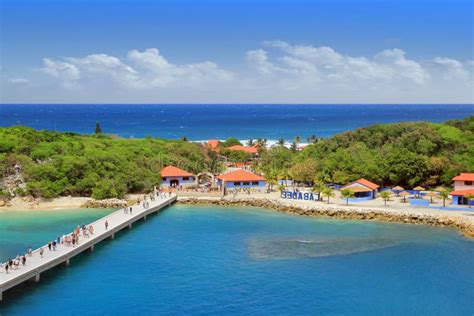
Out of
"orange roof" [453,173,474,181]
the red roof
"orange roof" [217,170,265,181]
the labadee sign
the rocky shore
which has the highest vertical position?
"orange roof" [453,173,474,181]

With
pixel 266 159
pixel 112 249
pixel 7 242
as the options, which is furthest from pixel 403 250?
pixel 266 159

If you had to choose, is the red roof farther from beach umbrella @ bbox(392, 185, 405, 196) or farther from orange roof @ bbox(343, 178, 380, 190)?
orange roof @ bbox(343, 178, 380, 190)

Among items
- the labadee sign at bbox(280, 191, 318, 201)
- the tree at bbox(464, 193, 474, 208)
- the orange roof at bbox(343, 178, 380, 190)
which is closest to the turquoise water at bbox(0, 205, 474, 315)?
the tree at bbox(464, 193, 474, 208)

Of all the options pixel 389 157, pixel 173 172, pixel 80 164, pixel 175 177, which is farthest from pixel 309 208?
pixel 80 164

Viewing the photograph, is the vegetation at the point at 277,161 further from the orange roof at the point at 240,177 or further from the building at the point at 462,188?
the building at the point at 462,188

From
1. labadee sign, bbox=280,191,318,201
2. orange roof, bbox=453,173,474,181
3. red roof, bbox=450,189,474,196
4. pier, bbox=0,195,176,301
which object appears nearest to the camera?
pier, bbox=0,195,176,301

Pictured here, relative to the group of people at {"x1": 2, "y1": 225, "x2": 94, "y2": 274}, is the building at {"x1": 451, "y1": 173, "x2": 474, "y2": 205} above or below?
above
